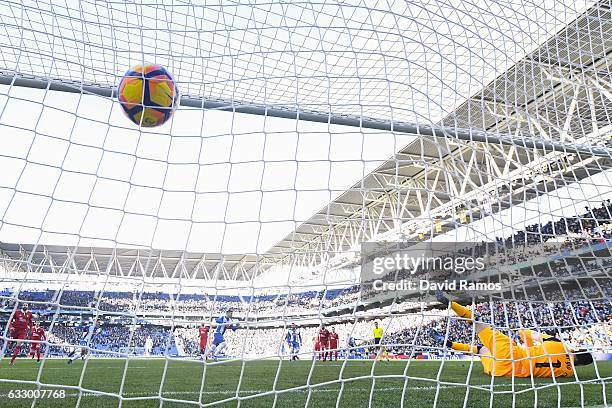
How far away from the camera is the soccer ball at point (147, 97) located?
10.9 ft

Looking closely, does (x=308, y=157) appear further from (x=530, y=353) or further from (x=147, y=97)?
(x=530, y=353)

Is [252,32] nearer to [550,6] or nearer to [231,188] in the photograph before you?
[231,188]

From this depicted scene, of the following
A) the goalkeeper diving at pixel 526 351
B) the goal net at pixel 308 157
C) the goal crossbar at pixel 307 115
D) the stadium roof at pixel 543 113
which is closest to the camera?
the goal net at pixel 308 157

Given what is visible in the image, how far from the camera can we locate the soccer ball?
3320 millimetres

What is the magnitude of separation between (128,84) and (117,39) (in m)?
0.83

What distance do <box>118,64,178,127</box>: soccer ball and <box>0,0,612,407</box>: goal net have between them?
0.6 inches

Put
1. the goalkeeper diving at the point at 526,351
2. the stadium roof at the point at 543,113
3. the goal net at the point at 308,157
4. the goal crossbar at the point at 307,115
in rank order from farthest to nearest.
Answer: the stadium roof at the point at 543,113 → the goalkeeper diving at the point at 526,351 → the goal crossbar at the point at 307,115 → the goal net at the point at 308,157

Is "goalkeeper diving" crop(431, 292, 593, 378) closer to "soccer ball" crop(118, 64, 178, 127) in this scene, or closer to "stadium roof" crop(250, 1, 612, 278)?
"stadium roof" crop(250, 1, 612, 278)

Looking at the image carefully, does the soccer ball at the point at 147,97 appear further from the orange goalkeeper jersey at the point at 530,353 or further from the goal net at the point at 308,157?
the orange goalkeeper jersey at the point at 530,353

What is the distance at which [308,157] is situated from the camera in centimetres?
333

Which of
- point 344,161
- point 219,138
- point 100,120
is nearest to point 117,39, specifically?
point 100,120

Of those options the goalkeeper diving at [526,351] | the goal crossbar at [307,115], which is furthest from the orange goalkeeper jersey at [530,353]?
the goal crossbar at [307,115]

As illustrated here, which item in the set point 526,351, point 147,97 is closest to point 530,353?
point 526,351

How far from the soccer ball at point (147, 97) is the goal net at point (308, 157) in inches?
0.6
